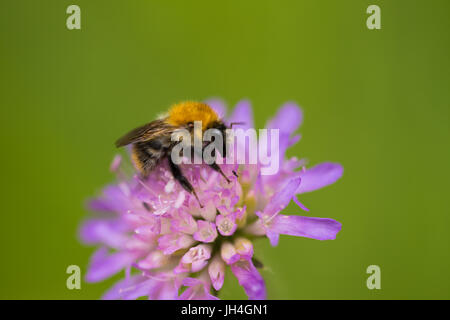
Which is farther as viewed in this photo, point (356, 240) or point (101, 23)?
point (101, 23)

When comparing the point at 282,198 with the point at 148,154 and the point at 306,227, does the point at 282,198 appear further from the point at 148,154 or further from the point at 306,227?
the point at 148,154

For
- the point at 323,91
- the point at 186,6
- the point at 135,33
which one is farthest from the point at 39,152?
the point at 323,91

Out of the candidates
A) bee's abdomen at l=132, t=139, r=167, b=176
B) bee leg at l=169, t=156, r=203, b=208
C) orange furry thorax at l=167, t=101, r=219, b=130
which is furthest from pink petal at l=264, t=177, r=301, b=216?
bee's abdomen at l=132, t=139, r=167, b=176

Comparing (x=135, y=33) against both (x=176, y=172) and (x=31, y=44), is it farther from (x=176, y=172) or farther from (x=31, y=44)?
(x=176, y=172)

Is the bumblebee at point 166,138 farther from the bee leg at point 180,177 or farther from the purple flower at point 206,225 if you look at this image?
the purple flower at point 206,225

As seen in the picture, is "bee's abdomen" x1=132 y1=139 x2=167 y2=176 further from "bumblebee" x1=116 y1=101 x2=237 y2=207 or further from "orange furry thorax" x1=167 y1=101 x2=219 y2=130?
"orange furry thorax" x1=167 y1=101 x2=219 y2=130

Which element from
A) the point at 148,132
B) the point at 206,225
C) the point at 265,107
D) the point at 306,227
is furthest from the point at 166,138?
the point at 265,107
